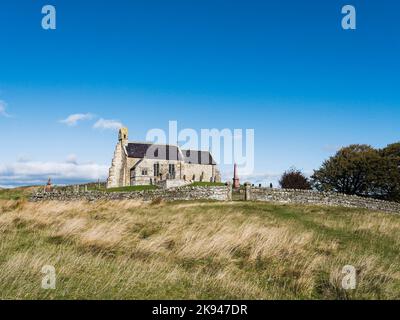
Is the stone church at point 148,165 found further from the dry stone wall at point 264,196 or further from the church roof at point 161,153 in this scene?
the dry stone wall at point 264,196

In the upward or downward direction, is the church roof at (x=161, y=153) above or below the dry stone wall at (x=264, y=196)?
above

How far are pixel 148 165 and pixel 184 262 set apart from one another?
5598 cm

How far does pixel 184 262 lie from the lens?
8797mm

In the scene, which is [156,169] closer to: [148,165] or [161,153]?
[148,165]

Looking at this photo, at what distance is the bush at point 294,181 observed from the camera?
194ft

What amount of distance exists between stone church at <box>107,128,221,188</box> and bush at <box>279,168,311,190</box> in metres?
15.8

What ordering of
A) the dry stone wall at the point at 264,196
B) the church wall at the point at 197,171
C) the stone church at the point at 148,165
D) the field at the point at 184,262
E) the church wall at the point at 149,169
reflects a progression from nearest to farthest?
1. the field at the point at 184,262
2. the dry stone wall at the point at 264,196
3. the church wall at the point at 149,169
4. the stone church at the point at 148,165
5. the church wall at the point at 197,171

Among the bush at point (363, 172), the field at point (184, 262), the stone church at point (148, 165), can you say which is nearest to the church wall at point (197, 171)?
the stone church at point (148, 165)

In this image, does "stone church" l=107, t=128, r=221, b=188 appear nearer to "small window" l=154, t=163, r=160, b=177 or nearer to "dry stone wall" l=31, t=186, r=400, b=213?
"small window" l=154, t=163, r=160, b=177

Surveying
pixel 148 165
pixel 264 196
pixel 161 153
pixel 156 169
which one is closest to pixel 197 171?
pixel 161 153

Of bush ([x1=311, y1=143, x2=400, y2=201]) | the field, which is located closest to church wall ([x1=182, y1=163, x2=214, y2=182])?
bush ([x1=311, y1=143, x2=400, y2=201])
